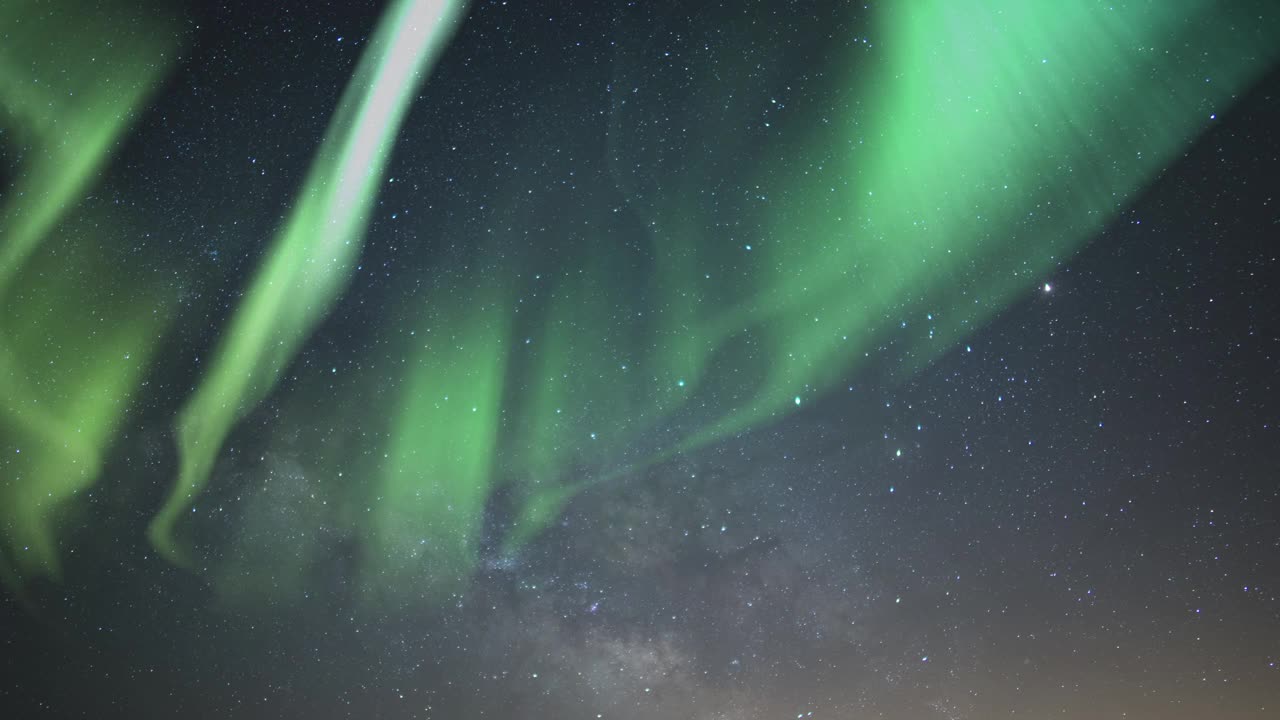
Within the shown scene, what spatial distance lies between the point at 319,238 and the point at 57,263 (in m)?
2.80

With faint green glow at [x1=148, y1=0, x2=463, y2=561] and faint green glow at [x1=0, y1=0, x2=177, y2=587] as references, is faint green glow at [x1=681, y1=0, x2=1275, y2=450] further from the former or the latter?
faint green glow at [x1=0, y1=0, x2=177, y2=587]

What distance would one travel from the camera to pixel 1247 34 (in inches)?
186

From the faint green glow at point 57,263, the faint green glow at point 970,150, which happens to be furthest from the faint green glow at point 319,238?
the faint green glow at point 970,150

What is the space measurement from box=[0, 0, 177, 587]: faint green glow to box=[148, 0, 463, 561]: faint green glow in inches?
34.1

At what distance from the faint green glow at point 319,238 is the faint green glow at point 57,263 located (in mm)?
867

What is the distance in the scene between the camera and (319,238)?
19.5ft

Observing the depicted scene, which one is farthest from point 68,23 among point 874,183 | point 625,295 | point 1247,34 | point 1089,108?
point 1247,34

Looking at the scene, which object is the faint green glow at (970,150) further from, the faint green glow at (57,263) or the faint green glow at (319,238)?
the faint green glow at (57,263)

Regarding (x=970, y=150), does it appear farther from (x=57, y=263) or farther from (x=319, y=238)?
(x=57, y=263)

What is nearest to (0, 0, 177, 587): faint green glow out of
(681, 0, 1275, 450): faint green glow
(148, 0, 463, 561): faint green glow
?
(148, 0, 463, 561): faint green glow

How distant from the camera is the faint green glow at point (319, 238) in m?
5.55

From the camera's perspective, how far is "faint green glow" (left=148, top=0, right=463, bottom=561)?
555 centimetres

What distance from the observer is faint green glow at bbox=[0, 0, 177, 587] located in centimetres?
595

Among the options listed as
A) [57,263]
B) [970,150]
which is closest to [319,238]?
[57,263]
